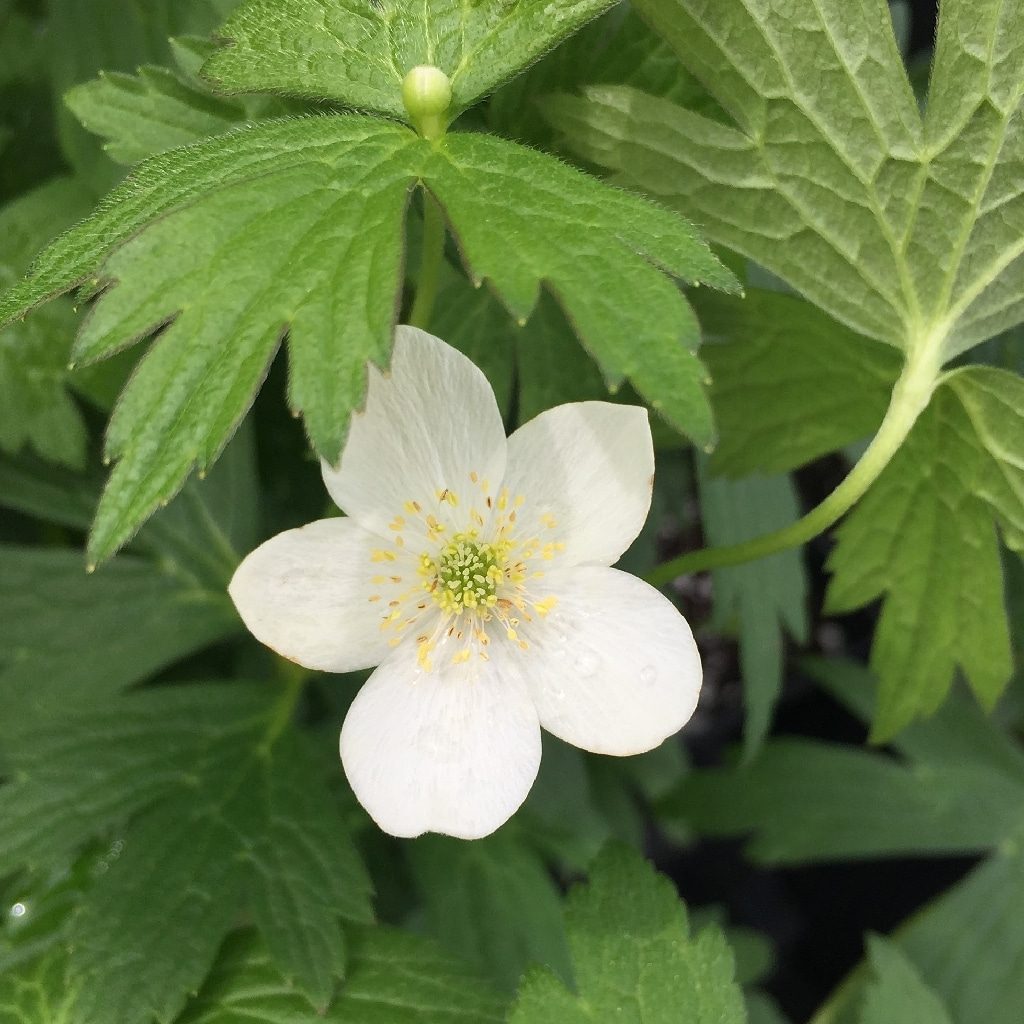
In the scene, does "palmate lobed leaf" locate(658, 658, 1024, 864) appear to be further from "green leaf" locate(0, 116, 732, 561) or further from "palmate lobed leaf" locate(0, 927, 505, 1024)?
"green leaf" locate(0, 116, 732, 561)

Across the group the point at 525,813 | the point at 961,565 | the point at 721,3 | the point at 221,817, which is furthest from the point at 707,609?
the point at 721,3

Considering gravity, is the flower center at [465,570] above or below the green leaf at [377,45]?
below

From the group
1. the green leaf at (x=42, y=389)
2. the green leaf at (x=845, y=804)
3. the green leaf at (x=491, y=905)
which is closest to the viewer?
the green leaf at (x=42, y=389)

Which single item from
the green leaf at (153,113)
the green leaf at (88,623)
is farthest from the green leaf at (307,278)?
the green leaf at (88,623)

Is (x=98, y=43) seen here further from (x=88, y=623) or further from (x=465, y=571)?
(x=465, y=571)

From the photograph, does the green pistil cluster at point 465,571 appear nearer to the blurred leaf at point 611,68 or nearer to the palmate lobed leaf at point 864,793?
the blurred leaf at point 611,68

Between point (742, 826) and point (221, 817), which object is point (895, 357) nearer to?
point (221, 817)

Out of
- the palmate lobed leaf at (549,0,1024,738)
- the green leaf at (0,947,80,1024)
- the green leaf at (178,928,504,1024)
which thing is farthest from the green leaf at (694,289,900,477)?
the green leaf at (0,947,80,1024)
